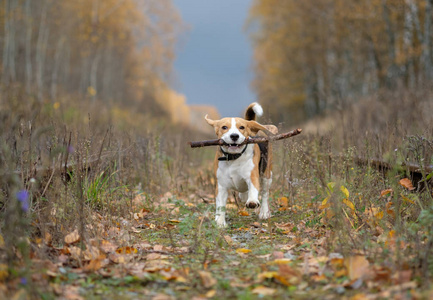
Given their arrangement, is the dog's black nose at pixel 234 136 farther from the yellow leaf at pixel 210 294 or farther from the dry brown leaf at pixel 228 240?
the yellow leaf at pixel 210 294

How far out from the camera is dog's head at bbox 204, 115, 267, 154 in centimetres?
498

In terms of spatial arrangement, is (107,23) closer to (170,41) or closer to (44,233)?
(170,41)

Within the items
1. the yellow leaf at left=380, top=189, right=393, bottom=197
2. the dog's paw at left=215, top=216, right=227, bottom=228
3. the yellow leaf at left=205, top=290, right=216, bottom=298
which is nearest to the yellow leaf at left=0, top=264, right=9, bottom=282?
the yellow leaf at left=205, top=290, right=216, bottom=298

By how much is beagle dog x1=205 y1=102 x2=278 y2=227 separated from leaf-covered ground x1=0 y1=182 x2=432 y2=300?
605 mm

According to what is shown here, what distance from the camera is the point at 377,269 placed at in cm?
299

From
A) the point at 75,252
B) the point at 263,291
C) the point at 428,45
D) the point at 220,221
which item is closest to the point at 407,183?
the point at 220,221

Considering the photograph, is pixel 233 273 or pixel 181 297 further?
pixel 233 273

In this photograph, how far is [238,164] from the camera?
17.5 ft

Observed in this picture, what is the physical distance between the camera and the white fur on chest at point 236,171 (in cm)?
534

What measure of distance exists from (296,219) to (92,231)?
2.16 metres

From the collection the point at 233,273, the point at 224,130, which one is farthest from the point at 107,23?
the point at 233,273

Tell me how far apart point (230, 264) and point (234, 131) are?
71.6 inches

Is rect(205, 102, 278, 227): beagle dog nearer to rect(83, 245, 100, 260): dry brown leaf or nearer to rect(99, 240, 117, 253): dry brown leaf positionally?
rect(99, 240, 117, 253): dry brown leaf

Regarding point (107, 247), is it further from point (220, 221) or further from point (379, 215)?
point (379, 215)
